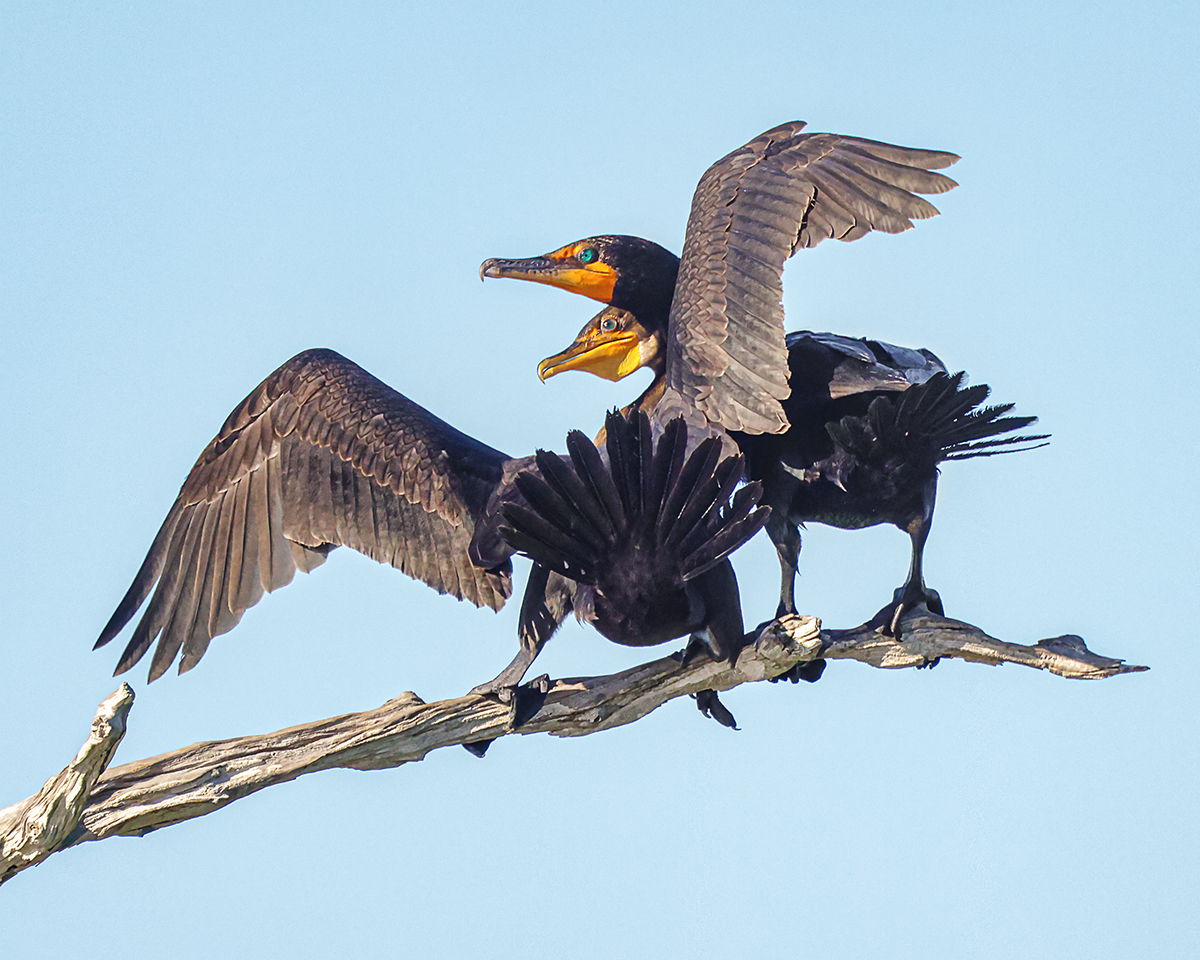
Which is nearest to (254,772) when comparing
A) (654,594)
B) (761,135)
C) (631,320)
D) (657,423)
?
(654,594)

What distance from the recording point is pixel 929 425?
16.7ft

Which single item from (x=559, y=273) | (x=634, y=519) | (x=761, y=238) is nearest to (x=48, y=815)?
(x=634, y=519)

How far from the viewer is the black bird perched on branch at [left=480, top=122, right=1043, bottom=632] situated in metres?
5.07

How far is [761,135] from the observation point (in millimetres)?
5699

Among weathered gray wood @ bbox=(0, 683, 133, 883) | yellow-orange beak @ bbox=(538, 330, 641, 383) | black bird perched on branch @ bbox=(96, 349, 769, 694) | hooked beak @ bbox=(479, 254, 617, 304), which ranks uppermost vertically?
hooked beak @ bbox=(479, 254, 617, 304)

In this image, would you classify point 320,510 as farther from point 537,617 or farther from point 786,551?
point 786,551

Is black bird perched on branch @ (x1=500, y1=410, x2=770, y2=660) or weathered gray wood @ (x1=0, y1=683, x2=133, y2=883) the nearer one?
weathered gray wood @ (x1=0, y1=683, x2=133, y2=883)

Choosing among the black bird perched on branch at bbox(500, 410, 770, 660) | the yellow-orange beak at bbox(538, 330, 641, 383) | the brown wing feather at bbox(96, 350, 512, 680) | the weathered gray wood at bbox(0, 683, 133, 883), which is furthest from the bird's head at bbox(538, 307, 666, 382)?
the weathered gray wood at bbox(0, 683, 133, 883)

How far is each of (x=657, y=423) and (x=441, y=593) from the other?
3.57 ft

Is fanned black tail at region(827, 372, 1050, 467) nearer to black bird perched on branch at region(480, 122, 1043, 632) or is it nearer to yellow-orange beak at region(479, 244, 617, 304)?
black bird perched on branch at region(480, 122, 1043, 632)

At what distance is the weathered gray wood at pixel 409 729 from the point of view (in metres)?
4.62

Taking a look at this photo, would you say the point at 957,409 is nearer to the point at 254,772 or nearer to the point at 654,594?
the point at 654,594

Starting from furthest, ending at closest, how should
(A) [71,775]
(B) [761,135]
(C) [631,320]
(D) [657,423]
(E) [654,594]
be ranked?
(C) [631,320] → (B) [761,135] → (D) [657,423] → (E) [654,594] → (A) [71,775]

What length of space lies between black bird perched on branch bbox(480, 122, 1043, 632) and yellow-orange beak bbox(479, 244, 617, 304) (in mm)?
659
